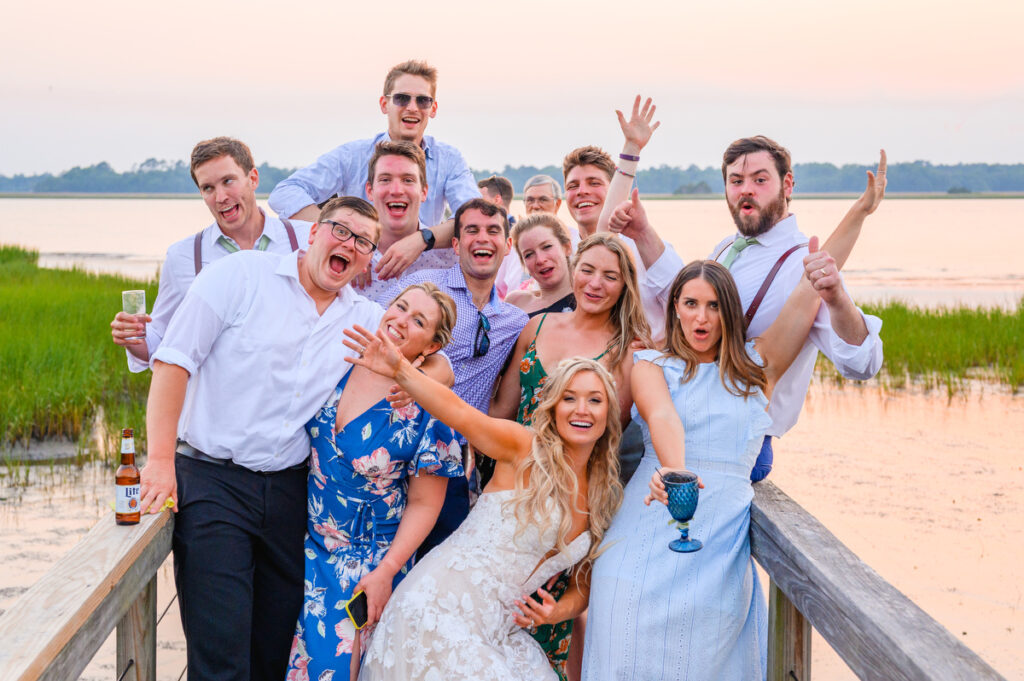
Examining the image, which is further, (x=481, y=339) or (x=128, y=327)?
(x=481, y=339)

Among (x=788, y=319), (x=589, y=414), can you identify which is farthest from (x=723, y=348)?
(x=589, y=414)

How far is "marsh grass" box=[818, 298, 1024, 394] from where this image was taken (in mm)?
13273

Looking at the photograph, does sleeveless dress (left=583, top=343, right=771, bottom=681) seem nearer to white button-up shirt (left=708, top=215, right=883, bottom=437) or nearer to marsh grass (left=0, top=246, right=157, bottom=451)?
white button-up shirt (left=708, top=215, right=883, bottom=437)

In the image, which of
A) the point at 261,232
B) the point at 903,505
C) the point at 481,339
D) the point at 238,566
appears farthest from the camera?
the point at 903,505

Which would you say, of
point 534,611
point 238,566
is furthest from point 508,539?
point 238,566

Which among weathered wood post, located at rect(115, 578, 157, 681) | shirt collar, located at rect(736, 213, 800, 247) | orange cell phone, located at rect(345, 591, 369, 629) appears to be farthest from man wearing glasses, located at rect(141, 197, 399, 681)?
shirt collar, located at rect(736, 213, 800, 247)

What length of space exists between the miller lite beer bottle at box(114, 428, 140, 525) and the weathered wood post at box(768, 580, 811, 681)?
7.04 feet

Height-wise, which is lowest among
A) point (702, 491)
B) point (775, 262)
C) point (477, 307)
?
point (702, 491)

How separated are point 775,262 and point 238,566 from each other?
7.91 ft

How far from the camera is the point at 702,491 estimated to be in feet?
11.0

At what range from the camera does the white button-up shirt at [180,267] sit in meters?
4.13

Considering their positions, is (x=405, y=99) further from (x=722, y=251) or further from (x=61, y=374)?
(x=61, y=374)

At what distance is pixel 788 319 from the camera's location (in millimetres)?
3656

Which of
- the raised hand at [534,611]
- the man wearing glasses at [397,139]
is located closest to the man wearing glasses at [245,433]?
the raised hand at [534,611]
